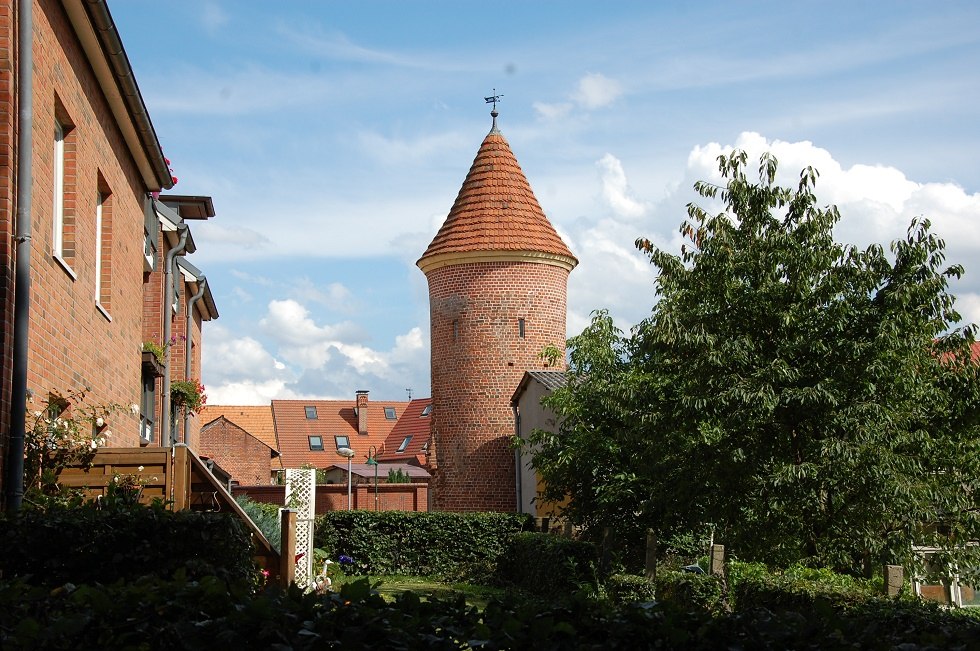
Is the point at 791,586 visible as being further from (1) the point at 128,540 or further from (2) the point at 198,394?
(2) the point at 198,394

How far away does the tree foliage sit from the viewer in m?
13.0

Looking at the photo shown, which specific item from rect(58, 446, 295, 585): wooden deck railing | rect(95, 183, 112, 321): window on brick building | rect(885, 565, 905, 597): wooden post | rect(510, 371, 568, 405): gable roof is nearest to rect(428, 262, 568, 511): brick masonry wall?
rect(510, 371, 568, 405): gable roof

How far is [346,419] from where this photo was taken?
250ft

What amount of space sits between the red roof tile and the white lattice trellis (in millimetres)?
12215

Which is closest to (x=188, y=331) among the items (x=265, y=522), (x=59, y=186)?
(x=265, y=522)

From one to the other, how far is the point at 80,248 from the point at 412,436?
55.8m

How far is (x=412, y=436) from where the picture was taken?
66.1 m

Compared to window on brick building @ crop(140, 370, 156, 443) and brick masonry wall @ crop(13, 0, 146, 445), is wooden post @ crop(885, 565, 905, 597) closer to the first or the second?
brick masonry wall @ crop(13, 0, 146, 445)

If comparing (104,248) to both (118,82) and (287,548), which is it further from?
(287,548)

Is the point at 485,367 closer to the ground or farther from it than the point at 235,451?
farther from it

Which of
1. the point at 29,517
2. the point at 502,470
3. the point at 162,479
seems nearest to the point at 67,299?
the point at 162,479

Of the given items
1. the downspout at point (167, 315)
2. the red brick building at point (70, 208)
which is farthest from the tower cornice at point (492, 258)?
the red brick building at point (70, 208)

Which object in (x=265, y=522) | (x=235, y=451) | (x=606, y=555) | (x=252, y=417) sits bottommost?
(x=606, y=555)

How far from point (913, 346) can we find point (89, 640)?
11575 millimetres
